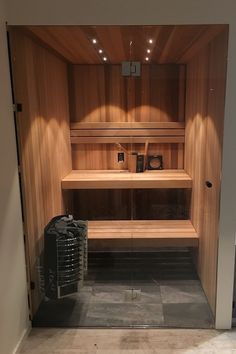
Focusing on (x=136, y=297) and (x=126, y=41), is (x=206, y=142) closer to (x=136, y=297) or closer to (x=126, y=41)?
(x=126, y=41)

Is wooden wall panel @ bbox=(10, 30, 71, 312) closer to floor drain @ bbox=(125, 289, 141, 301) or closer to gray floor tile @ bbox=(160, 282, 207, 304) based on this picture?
floor drain @ bbox=(125, 289, 141, 301)

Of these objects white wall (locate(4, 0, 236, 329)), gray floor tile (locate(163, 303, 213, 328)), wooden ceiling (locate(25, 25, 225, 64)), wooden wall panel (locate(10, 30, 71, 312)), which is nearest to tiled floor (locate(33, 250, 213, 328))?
gray floor tile (locate(163, 303, 213, 328))

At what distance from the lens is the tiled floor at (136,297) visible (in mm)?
2529

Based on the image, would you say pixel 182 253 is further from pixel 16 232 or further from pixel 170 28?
pixel 170 28

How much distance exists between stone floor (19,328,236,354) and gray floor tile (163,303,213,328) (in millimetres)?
57

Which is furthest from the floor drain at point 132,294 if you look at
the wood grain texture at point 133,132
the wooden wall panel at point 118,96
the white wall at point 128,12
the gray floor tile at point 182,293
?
the white wall at point 128,12

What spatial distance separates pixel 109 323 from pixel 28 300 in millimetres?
663

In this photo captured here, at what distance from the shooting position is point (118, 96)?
345cm

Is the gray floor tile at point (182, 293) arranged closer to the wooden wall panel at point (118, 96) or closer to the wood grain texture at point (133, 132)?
the wood grain texture at point (133, 132)

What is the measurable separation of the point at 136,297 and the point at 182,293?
424 mm

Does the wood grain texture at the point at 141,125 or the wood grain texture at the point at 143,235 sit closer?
the wood grain texture at the point at 143,235

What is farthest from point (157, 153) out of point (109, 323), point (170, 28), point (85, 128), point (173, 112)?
point (109, 323)

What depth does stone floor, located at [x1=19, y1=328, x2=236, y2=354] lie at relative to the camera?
7.23 feet

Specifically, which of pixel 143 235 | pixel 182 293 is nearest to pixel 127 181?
pixel 143 235
